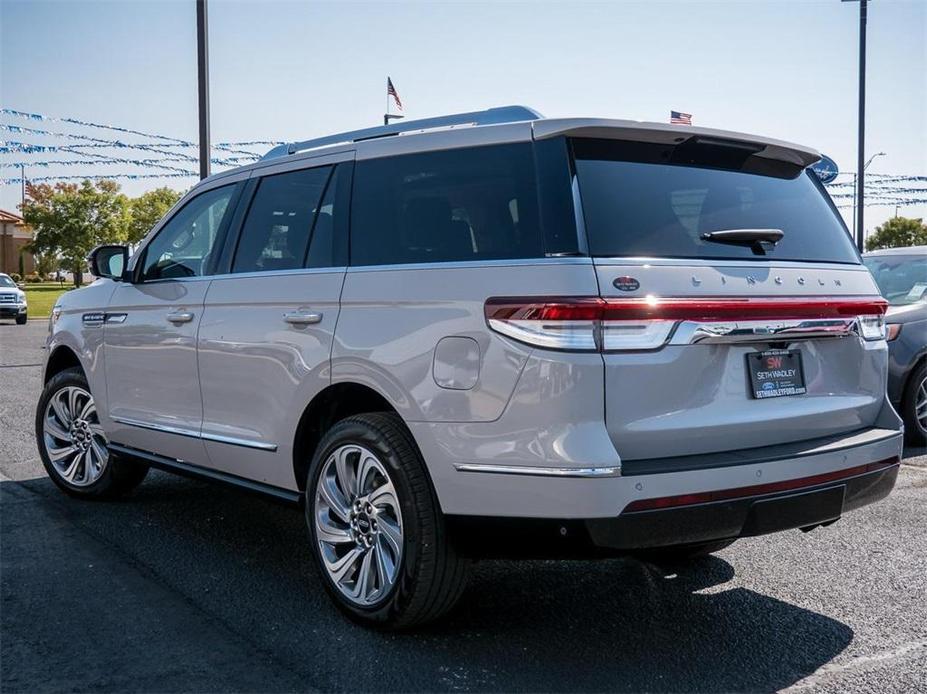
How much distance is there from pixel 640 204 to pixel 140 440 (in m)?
3.29

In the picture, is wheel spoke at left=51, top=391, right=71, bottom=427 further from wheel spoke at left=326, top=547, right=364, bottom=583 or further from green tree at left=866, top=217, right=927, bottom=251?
green tree at left=866, top=217, right=927, bottom=251

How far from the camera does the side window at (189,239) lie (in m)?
5.15

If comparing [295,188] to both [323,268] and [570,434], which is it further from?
[570,434]

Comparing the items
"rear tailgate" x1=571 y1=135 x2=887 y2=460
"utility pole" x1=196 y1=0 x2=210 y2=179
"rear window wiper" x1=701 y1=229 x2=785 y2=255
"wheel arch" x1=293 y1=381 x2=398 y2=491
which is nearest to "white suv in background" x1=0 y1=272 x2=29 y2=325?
"utility pole" x1=196 y1=0 x2=210 y2=179

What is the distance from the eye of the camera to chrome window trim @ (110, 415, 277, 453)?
4.48 meters

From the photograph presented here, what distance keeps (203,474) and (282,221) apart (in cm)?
134

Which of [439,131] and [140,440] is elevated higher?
[439,131]

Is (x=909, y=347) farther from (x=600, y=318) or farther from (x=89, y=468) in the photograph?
(x=89, y=468)

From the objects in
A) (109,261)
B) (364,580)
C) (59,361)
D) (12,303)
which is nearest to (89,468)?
(59,361)

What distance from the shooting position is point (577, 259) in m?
3.30

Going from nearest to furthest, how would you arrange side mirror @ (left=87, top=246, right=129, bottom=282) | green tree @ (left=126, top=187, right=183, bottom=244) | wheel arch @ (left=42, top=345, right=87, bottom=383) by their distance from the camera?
1. side mirror @ (left=87, top=246, right=129, bottom=282)
2. wheel arch @ (left=42, top=345, right=87, bottom=383)
3. green tree @ (left=126, top=187, right=183, bottom=244)

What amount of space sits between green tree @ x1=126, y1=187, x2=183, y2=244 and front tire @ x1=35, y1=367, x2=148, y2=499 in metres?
72.7

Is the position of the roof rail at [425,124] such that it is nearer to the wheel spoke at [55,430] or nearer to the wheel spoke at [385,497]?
the wheel spoke at [385,497]

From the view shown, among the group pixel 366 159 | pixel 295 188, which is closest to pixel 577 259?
pixel 366 159
